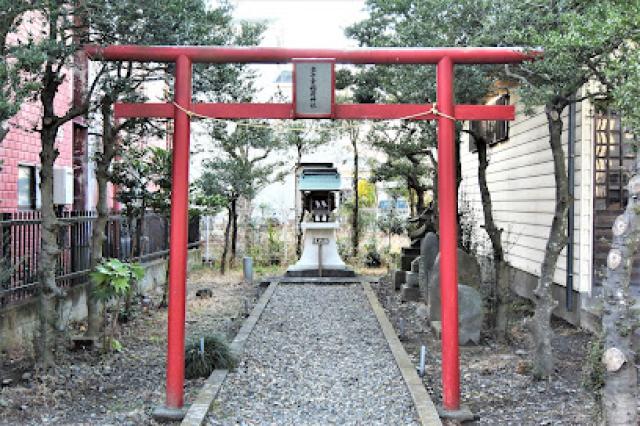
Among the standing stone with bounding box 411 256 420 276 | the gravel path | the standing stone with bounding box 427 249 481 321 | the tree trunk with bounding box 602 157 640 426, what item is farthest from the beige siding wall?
the tree trunk with bounding box 602 157 640 426

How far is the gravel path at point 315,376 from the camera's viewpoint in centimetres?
589

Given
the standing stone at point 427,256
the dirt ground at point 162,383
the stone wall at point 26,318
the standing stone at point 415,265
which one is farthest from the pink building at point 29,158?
the standing stone at point 415,265

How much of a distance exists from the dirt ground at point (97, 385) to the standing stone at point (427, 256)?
376 centimetres

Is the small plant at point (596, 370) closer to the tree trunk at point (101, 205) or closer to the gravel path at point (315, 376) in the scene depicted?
the gravel path at point (315, 376)

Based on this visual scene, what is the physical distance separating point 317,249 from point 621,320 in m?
12.3

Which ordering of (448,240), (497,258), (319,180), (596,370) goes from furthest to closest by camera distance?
1. (319,180)
2. (497,258)
3. (448,240)
4. (596,370)

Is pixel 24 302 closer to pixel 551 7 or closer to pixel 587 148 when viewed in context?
pixel 551 7

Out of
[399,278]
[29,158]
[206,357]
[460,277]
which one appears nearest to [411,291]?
[399,278]

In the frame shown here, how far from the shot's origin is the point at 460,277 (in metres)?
9.90

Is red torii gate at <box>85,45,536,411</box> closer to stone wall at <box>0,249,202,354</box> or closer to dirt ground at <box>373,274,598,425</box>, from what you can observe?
dirt ground at <box>373,274,598,425</box>

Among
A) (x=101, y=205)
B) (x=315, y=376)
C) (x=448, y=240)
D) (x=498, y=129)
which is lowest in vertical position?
(x=315, y=376)

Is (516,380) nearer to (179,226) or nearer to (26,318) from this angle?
(179,226)

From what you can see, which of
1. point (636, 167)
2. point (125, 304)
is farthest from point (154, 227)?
point (636, 167)

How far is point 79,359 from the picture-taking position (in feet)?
25.3
